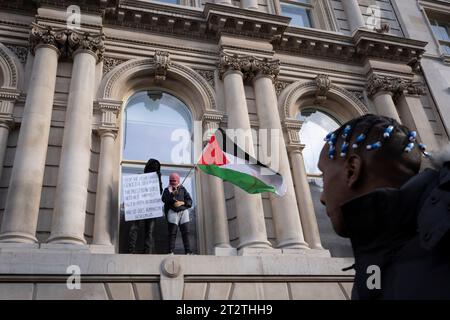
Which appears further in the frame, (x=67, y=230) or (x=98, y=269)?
(x=67, y=230)

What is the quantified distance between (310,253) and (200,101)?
5.30 m

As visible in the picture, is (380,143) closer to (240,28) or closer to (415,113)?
(240,28)

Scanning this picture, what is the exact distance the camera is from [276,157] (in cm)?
1089

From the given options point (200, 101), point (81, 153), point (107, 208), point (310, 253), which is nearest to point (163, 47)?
point (200, 101)

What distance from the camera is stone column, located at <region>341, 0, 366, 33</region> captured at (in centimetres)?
1534

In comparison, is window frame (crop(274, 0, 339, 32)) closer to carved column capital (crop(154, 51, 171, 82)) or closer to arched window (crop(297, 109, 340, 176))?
arched window (crop(297, 109, 340, 176))

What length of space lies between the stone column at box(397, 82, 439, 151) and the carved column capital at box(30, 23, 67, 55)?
10.9 m

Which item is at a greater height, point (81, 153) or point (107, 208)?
point (81, 153)

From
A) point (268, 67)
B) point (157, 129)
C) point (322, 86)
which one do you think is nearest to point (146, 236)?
point (157, 129)

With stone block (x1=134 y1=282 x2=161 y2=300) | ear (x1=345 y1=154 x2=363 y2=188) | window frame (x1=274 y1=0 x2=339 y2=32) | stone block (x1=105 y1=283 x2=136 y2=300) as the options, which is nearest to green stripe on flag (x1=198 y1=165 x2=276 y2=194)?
stone block (x1=134 y1=282 x2=161 y2=300)

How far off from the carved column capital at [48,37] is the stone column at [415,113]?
10.9m

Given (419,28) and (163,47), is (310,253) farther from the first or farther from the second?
(419,28)

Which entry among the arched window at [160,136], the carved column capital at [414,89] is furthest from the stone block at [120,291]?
the carved column capital at [414,89]
